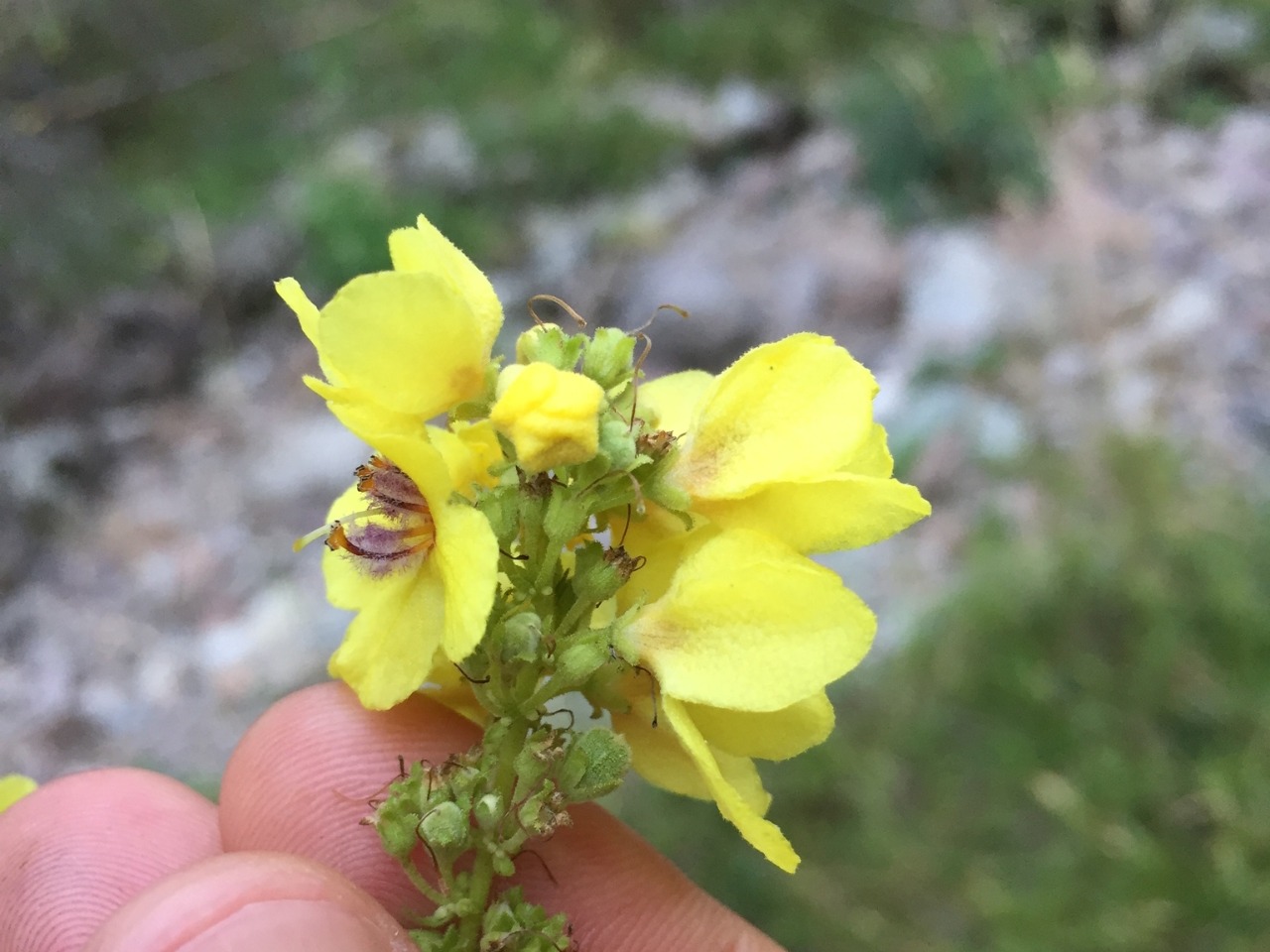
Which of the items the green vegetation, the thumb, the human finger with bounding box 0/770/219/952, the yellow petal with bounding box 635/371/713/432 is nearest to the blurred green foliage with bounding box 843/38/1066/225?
the green vegetation

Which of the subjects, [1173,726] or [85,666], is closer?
[1173,726]

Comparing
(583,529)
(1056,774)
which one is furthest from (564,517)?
(1056,774)

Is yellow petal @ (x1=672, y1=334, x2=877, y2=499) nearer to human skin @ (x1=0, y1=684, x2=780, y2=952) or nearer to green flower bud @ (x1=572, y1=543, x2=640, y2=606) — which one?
green flower bud @ (x1=572, y1=543, x2=640, y2=606)

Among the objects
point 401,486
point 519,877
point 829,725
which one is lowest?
point 519,877

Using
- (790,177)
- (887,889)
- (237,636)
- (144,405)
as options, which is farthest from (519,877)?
(790,177)

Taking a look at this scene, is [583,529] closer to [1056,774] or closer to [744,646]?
[744,646]

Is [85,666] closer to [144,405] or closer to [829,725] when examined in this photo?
[144,405]
